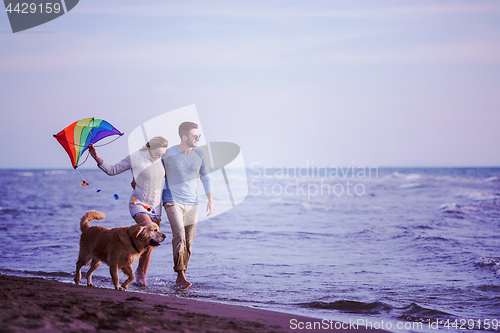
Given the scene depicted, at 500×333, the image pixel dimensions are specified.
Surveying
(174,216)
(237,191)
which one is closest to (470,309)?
(174,216)

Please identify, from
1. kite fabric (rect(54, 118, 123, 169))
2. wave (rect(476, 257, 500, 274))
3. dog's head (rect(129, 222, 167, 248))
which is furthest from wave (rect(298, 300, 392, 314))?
kite fabric (rect(54, 118, 123, 169))

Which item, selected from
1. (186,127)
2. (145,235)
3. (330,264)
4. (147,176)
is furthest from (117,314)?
(330,264)

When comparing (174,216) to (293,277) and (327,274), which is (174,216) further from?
(327,274)

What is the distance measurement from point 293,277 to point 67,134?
4.10 meters

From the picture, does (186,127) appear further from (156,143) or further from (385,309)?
(385,309)

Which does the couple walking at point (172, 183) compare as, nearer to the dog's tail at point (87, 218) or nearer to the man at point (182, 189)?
the man at point (182, 189)

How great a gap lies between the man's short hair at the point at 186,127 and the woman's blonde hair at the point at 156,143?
0.35 metres

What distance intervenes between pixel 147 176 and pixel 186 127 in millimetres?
890

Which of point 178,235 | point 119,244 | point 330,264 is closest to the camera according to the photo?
Answer: point 119,244

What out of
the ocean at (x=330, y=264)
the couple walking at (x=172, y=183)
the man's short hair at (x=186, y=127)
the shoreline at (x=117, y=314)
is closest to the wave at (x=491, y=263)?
the ocean at (x=330, y=264)

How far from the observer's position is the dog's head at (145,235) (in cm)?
517

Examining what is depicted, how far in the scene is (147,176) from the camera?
564 cm

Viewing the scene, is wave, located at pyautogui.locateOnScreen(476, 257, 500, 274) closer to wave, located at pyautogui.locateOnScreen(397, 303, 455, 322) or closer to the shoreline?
wave, located at pyautogui.locateOnScreen(397, 303, 455, 322)

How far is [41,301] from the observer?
3.92 meters
